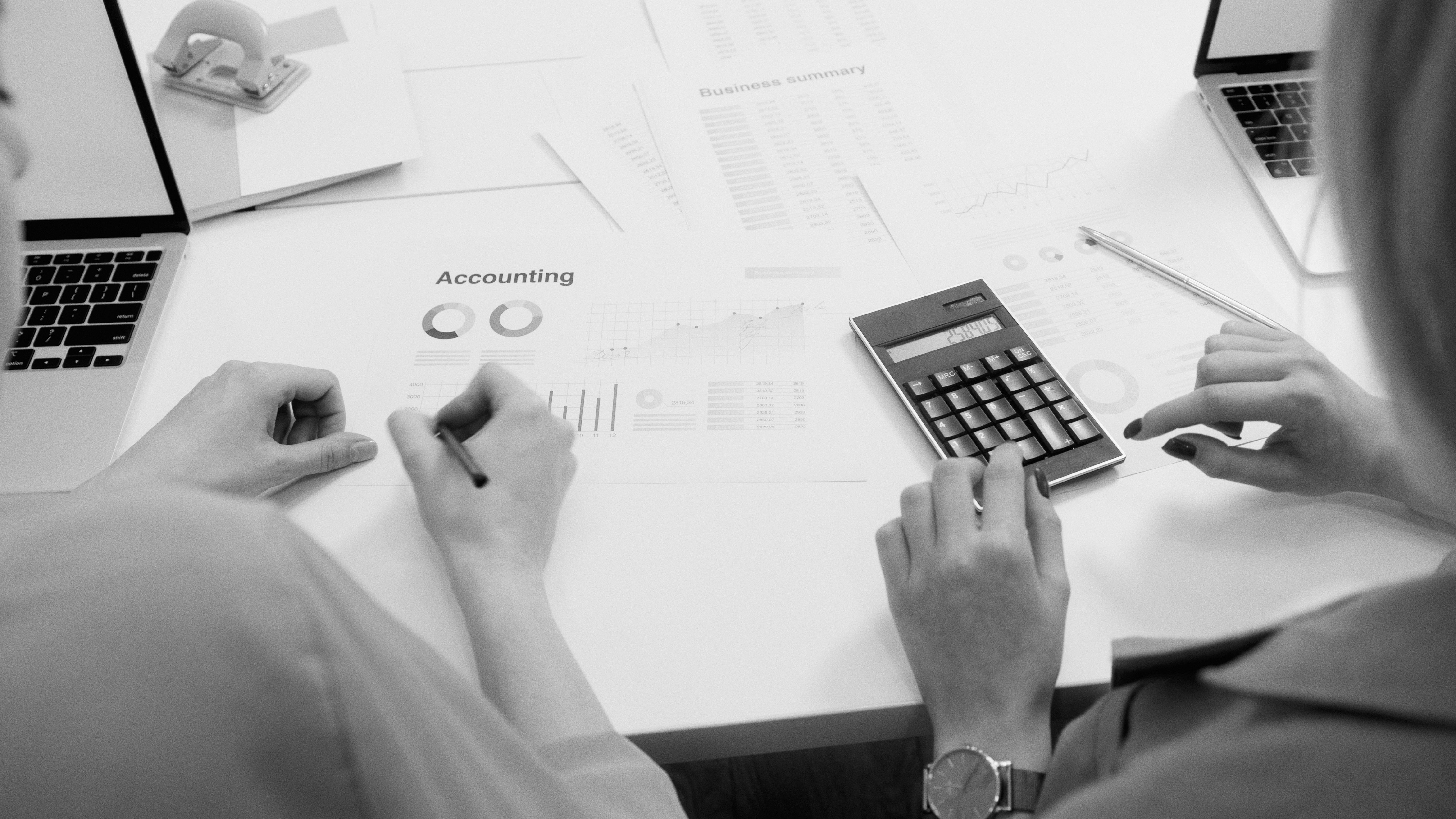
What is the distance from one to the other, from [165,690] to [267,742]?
0.10 feet

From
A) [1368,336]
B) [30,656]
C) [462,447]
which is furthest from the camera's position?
[462,447]

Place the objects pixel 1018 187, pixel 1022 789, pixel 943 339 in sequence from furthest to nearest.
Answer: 1. pixel 1018 187
2. pixel 943 339
3. pixel 1022 789

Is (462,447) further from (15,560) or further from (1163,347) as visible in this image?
(1163,347)

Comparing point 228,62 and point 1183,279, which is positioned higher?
point 228,62

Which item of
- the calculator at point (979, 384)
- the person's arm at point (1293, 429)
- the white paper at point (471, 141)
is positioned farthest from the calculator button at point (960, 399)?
the white paper at point (471, 141)

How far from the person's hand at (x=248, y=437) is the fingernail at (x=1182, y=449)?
57cm

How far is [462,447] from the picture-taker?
0.70 m

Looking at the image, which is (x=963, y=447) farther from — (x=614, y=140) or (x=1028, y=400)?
(x=614, y=140)

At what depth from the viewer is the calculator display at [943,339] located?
797 mm

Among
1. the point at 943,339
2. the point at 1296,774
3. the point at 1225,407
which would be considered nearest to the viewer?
the point at 1296,774

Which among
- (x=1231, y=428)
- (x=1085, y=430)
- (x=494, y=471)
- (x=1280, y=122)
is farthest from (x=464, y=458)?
(x=1280, y=122)

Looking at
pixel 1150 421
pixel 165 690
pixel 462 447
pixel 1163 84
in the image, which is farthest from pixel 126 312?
pixel 1163 84

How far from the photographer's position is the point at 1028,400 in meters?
0.75

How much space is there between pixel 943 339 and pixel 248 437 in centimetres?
52
